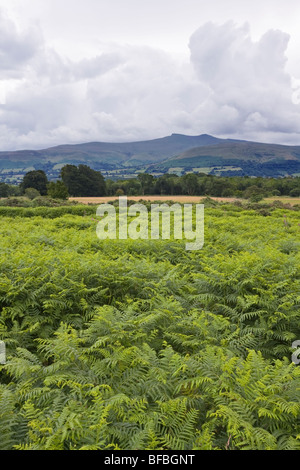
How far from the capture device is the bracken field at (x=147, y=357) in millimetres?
2982

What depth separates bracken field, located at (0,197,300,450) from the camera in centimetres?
298

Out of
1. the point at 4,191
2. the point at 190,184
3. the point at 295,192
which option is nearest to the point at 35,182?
the point at 4,191

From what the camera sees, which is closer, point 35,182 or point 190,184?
point 35,182

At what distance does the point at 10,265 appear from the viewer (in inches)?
257

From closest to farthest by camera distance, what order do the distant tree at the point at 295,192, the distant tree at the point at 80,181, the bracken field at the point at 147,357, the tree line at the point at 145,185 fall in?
the bracken field at the point at 147,357, the distant tree at the point at 295,192, the tree line at the point at 145,185, the distant tree at the point at 80,181

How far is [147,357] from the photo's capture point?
3.95 m

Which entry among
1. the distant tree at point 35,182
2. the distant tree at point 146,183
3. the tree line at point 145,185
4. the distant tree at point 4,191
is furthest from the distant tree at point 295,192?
the distant tree at point 4,191

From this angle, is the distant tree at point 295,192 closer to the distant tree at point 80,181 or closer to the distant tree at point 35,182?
the distant tree at point 80,181

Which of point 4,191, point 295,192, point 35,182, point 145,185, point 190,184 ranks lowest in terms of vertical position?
point 295,192

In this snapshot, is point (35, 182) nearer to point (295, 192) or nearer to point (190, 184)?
point (190, 184)

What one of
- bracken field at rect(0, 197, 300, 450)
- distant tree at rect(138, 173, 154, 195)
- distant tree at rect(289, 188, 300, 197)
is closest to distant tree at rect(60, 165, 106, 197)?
distant tree at rect(138, 173, 154, 195)

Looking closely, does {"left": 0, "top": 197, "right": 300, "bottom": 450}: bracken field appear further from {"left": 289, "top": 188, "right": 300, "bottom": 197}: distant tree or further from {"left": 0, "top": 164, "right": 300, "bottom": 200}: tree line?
{"left": 289, "top": 188, "right": 300, "bottom": 197}: distant tree

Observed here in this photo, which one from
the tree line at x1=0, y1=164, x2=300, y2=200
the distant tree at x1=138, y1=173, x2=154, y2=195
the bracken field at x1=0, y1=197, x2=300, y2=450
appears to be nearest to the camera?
the bracken field at x1=0, y1=197, x2=300, y2=450

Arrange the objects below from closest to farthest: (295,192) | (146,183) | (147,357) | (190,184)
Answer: (147,357)
(295,192)
(190,184)
(146,183)
